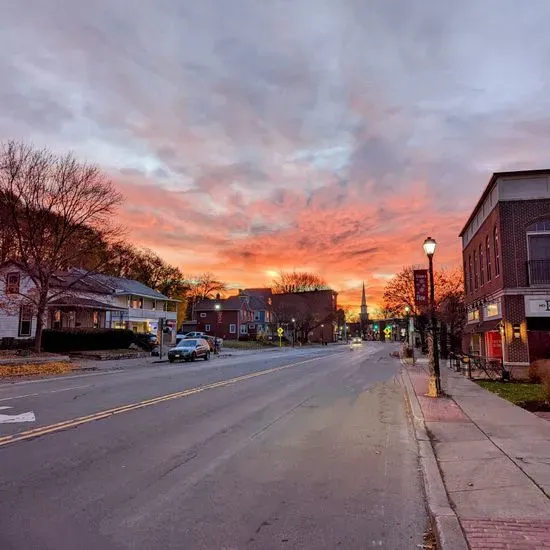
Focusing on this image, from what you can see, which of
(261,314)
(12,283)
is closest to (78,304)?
(12,283)

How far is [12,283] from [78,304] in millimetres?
6963

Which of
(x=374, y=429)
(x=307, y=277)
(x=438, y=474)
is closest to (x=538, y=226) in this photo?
(x=374, y=429)

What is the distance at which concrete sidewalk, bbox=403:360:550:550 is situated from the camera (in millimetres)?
4914

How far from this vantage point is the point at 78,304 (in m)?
39.2

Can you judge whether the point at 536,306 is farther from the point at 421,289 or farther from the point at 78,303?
the point at 78,303

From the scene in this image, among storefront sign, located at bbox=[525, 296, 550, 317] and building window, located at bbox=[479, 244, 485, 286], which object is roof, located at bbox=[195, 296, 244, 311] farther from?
storefront sign, located at bbox=[525, 296, 550, 317]

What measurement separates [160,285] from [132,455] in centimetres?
8530

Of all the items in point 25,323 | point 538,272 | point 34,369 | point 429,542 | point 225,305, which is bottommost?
point 429,542

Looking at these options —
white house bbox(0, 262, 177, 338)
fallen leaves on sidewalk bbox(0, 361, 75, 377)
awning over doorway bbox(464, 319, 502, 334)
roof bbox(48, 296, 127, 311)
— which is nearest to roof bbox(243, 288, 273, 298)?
white house bbox(0, 262, 177, 338)

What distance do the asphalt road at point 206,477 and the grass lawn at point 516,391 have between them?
4.50 meters

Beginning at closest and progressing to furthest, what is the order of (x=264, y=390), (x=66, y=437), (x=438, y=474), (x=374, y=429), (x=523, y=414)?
(x=438, y=474)
(x=66, y=437)
(x=374, y=429)
(x=523, y=414)
(x=264, y=390)

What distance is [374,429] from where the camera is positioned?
10.9 meters

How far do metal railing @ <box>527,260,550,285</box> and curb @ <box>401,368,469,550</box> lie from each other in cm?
1662

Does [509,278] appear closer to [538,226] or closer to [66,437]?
[538,226]
